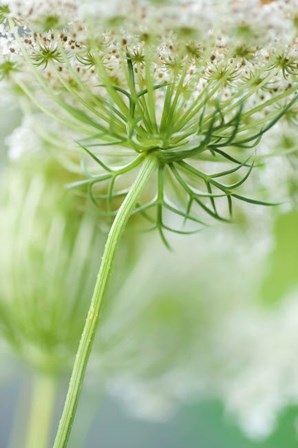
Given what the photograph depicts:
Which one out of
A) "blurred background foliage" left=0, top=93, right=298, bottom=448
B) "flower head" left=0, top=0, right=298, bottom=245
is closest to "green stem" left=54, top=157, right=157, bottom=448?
"flower head" left=0, top=0, right=298, bottom=245

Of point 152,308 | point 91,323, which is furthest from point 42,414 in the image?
point 91,323

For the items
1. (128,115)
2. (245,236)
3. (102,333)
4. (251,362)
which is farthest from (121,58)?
(251,362)

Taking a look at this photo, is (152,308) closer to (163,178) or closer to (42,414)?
(42,414)

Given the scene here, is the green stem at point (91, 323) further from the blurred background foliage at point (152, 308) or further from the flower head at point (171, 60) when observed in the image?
the blurred background foliage at point (152, 308)

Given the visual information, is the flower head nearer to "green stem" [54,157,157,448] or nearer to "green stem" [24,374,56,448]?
"green stem" [54,157,157,448]

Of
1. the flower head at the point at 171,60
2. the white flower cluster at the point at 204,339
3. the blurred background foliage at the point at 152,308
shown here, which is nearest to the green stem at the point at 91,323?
the flower head at the point at 171,60

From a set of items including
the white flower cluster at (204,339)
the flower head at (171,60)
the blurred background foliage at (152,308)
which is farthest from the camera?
the white flower cluster at (204,339)
